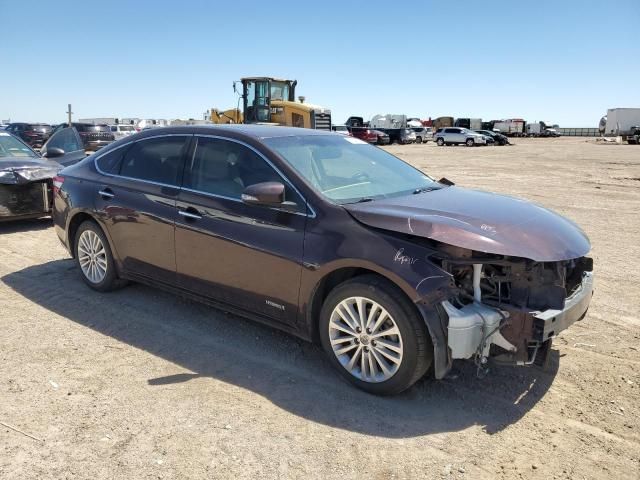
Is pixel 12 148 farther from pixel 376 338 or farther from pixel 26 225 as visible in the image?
pixel 376 338

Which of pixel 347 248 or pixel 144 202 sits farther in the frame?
pixel 144 202

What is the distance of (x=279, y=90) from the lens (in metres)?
22.9

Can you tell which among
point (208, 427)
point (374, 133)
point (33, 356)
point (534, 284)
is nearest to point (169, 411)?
point (208, 427)

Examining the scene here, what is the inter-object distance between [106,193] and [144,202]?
2.03ft

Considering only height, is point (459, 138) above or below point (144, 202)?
above

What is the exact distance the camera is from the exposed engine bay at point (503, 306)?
3172 mm

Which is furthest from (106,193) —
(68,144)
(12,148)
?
(68,144)

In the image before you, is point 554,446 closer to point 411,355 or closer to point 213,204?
point 411,355

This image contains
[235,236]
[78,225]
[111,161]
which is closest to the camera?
[235,236]

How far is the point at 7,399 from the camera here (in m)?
3.42

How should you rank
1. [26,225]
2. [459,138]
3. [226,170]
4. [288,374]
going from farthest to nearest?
1. [459,138]
2. [26,225]
3. [226,170]
4. [288,374]

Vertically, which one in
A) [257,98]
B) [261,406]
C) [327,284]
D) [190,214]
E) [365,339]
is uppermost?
[257,98]

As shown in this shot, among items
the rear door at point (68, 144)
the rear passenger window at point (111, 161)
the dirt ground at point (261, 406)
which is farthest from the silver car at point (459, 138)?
the rear passenger window at point (111, 161)

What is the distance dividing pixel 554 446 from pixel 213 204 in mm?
2875
